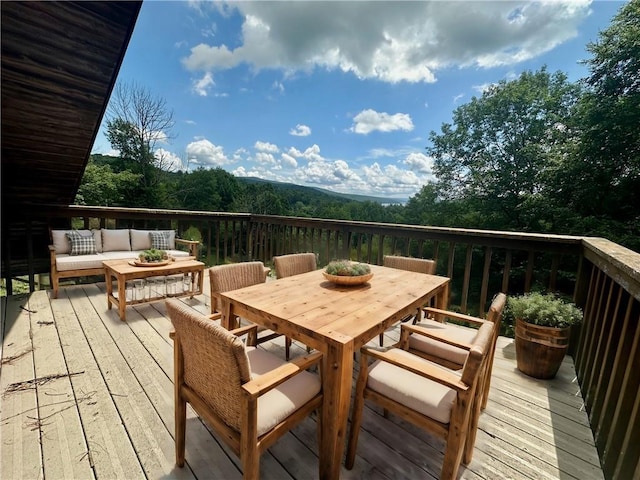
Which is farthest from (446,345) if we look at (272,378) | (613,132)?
(613,132)

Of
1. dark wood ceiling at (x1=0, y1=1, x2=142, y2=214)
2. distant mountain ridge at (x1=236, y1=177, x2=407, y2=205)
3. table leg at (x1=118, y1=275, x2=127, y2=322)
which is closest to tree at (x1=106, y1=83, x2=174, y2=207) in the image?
distant mountain ridge at (x1=236, y1=177, x2=407, y2=205)

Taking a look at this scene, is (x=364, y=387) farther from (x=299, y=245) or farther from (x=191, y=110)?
(x=191, y=110)

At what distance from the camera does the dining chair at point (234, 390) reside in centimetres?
99

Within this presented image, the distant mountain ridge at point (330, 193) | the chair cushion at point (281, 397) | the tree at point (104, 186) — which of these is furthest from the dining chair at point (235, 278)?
the distant mountain ridge at point (330, 193)

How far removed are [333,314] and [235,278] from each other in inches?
37.7

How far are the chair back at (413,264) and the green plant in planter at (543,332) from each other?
0.72m

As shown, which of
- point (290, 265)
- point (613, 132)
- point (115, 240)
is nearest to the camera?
point (290, 265)

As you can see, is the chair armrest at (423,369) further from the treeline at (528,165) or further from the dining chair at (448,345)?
the treeline at (528,165)

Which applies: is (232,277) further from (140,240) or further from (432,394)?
(140,240)

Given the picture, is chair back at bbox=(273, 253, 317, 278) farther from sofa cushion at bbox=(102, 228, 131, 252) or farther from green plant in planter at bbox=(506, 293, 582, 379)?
sofa cushion at bbox=(102, 228, 131, 252)

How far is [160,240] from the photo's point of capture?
4684mm

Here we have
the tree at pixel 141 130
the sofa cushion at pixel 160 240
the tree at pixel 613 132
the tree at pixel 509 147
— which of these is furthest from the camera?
the tree at pixel 141 130

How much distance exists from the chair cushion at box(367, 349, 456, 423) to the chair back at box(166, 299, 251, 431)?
673 millimetres

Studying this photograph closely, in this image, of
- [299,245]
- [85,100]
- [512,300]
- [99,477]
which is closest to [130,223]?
[85,100]
